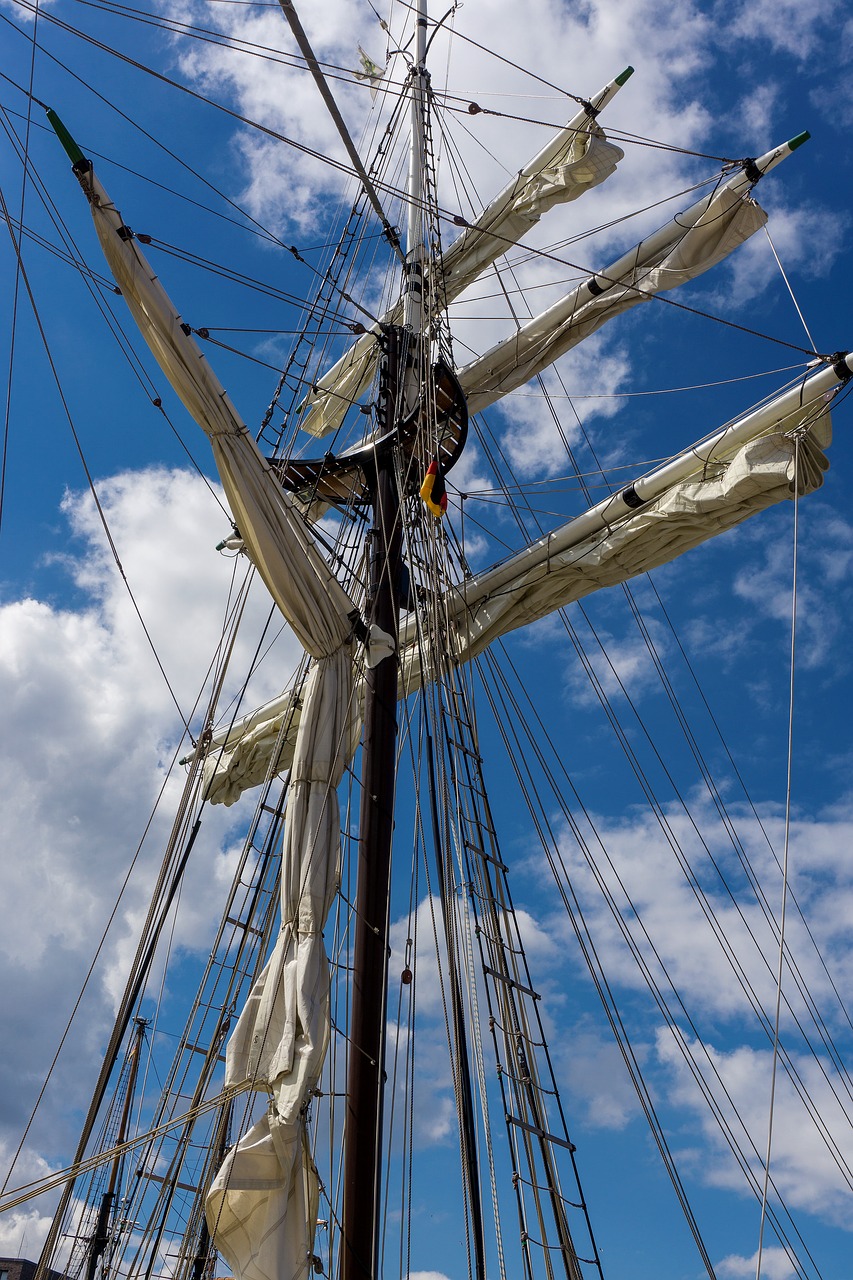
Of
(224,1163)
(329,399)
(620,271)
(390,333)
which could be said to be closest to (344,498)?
(390,333)

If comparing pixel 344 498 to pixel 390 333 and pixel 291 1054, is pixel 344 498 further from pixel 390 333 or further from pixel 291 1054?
pixel 291 1054

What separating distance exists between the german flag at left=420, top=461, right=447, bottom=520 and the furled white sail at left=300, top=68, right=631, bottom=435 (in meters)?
3.94

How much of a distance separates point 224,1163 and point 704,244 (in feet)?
37.1

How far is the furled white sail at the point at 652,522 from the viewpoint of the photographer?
1163cm

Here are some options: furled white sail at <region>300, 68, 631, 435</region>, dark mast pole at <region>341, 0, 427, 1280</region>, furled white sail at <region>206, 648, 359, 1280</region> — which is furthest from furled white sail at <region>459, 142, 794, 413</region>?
furled white sail at <region>206, 648, 359, 1280</region>

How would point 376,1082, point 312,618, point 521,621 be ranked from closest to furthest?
1. point 376,1082
2. point 312,618
3. point 521,621

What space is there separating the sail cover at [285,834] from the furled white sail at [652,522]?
81 cm

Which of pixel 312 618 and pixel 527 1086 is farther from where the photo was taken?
pixel 312 618

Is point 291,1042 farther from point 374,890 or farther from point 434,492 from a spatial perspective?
point 434,492

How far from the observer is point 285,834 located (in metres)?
9.68

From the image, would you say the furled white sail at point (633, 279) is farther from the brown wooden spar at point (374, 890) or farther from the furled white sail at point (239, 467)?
the furled white sail at point (239, 467)

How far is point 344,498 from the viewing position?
13.1m

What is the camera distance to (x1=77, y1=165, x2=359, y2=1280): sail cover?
7930 millimetres

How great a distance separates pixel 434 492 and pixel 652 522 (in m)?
2.69
